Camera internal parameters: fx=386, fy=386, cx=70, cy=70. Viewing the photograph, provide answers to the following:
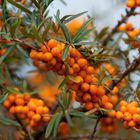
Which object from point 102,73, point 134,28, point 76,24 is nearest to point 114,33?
point 134,28

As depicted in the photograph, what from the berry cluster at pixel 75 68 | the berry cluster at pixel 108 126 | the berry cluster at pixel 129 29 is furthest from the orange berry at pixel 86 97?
the berry cluster at pixel 129 29

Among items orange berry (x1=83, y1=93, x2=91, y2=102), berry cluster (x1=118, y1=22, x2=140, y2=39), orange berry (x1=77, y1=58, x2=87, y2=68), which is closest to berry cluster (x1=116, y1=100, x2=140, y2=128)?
orange berry (x1=83, y1=93, x2=91, y2=102)

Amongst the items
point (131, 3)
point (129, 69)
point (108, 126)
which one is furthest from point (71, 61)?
point (108, 126)

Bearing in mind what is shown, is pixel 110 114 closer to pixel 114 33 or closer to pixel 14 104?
pixel 14 104

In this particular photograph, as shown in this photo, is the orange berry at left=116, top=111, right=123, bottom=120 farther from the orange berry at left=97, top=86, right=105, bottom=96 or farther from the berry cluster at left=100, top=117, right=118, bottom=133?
the berry cluster at left=100, top=117, right=118, bottom=133

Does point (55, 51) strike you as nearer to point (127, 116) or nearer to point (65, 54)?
point (65, 54)

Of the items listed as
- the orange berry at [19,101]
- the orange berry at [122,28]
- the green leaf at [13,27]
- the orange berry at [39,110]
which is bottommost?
the orange berry at [39,110]

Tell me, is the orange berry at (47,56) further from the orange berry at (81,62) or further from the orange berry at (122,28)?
the orange berry at (122,28)

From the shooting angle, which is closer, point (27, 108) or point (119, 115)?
point (119, 115)
